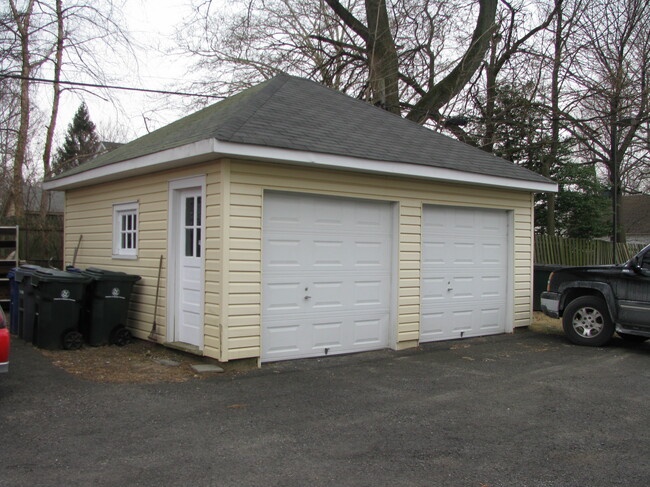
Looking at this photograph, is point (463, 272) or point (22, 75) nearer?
point (463, 272)

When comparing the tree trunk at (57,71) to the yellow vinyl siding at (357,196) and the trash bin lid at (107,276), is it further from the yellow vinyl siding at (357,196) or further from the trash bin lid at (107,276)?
the yellow vinyl siding at (357,196)

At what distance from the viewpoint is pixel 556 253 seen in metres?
17.6

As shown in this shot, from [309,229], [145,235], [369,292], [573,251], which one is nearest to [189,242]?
[145,235]

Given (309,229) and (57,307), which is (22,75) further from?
(309,229)

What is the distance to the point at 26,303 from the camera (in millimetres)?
8609

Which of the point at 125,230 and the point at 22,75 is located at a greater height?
the point at 22,75

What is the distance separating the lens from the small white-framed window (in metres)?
9.32

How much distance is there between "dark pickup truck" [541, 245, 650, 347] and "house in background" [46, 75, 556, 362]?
33.2 inches

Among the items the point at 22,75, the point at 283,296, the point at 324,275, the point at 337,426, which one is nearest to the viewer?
the point at 337,426

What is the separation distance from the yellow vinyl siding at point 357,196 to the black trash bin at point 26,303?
3256 millimetres

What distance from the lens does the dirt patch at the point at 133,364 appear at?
22.6 feet

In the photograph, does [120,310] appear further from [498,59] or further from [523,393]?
[498,59]

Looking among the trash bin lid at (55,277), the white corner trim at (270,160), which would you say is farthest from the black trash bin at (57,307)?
the white corner trim at (270,160)

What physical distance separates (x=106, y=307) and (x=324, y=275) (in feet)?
10.6
